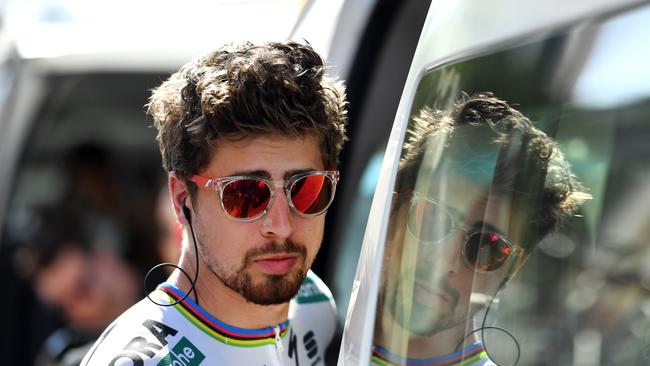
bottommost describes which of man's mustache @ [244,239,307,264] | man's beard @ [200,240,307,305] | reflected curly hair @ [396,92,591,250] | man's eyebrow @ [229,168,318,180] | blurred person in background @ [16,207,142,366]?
blurred person in background @ [16,207,142,366]

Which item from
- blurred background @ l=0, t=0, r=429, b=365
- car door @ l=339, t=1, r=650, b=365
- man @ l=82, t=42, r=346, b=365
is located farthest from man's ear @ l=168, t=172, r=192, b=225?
blurred background @ l=0, t=0, r=429, b=365

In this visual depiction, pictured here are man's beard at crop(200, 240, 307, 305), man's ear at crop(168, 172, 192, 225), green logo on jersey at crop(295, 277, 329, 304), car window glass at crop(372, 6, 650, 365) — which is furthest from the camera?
green logo on jersey at crop(295, 277, 329, 304)

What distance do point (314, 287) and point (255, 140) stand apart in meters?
0.68

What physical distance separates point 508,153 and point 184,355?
0.83 m

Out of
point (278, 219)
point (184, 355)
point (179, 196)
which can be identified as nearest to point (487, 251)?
point (278, 219)

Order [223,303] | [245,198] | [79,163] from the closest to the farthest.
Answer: [245,198] < [223,303] < [79,163]

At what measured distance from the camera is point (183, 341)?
2.05m

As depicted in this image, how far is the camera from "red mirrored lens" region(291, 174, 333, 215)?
205 cm

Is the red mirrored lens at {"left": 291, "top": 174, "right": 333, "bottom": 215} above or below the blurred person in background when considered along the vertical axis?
above

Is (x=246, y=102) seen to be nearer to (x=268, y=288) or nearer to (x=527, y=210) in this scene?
(x=268, y=288)

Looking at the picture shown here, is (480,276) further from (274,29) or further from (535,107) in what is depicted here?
(274,29)

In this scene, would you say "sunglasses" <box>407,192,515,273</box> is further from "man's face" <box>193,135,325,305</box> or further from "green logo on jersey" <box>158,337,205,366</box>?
"green logo on jersey" <box>158,337,205,366</box>

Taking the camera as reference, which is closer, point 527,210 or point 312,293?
point 527,210

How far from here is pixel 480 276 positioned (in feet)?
5.08
